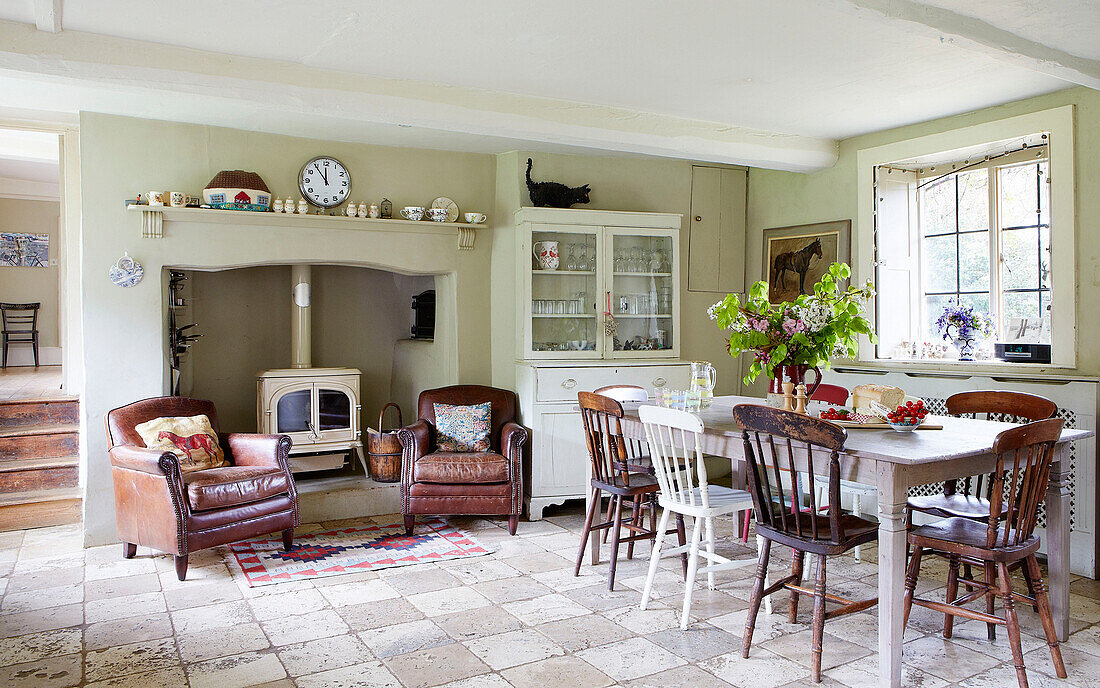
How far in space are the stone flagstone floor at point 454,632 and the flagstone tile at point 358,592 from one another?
0.03 ft

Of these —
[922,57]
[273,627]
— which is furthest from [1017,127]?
[273,627]

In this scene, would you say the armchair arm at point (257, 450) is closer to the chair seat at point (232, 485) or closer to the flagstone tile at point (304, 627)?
the chair seat at point (232, 485)

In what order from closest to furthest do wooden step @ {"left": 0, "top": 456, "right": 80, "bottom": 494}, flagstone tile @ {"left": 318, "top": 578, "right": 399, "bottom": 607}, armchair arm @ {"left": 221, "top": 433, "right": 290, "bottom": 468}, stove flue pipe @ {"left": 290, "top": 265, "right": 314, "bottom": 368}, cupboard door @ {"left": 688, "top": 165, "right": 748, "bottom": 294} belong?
flagstone tile @ {"left": 318, "top": 578, "right": 399, "bottom": 607}
armchair arm @ {"left": 221, "top": 433, "right": 290, "bottom": 468}
wooden step @ {"left": 0, "top": 456, "right": 80, "bottom": 494}
stove flue pipe @ {"left": 290, "top": 265, "right": 314, "bottom": 368}
cupboard door @ {"left": 688, "top": 165, "right": 748, "bottom": 294}

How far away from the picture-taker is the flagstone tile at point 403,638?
3.19 meters

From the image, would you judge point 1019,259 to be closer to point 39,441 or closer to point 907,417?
point 907,417

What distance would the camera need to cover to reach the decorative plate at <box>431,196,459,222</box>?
5652mm

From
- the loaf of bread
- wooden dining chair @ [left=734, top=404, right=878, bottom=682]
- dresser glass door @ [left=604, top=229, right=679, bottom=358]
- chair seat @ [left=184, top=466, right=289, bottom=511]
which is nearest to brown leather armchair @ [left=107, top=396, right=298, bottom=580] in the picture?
chair seat @ [left=184, top=466, right=289, bottom=511]

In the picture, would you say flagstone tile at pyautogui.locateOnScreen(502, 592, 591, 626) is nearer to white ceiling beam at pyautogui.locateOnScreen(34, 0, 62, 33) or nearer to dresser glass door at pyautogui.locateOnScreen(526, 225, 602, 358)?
dresser glass door at pyautogui.locateOnScreen(526, 225, 602, 358)

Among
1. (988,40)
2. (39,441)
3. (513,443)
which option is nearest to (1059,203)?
(988,40)

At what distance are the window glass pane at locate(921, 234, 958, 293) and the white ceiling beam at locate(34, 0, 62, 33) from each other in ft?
16.8

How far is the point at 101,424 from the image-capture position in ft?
15.6

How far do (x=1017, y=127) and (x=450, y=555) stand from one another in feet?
13.5

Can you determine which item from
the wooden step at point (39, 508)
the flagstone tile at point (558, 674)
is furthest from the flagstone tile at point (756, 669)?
the wooden step at point (39, 508)

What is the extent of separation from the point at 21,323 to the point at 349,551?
7561 mm
